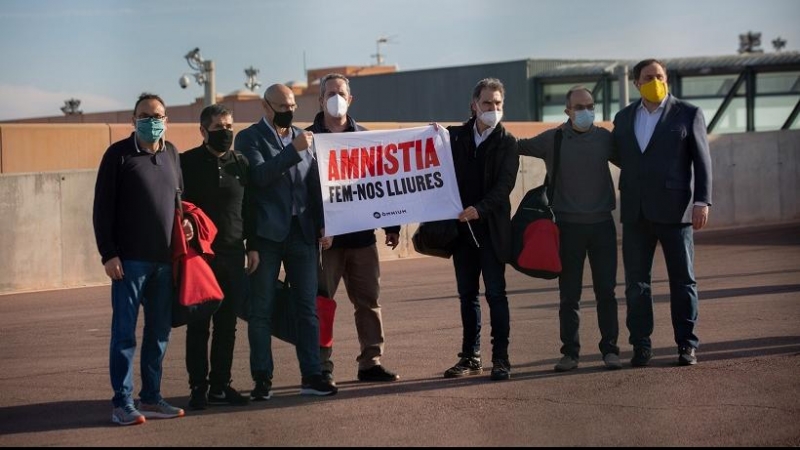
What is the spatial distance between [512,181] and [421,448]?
116 inches

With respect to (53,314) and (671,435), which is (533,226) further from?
(53,314)

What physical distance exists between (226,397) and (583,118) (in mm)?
3254

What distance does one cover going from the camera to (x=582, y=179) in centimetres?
1011

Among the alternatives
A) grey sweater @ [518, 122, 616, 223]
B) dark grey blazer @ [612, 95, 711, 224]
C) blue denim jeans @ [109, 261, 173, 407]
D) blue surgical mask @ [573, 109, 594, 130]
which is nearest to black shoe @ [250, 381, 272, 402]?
blue denim jeans @ [109, 261, 173, 407]

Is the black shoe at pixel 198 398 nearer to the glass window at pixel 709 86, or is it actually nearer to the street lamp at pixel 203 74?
the street lamp at pixel 203 74

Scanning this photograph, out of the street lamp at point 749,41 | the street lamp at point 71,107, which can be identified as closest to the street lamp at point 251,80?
the street lamp at point 71,107

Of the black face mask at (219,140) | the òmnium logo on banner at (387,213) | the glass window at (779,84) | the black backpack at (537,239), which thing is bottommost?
the black backpack at (537,239)

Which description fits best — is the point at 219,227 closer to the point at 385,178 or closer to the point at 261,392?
the point at 261,392

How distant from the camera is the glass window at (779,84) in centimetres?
4731

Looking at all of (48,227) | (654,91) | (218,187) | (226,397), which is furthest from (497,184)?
(48,227)

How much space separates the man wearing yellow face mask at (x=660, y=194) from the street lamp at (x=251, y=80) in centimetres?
3683

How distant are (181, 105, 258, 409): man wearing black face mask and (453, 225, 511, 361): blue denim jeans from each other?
1630mm

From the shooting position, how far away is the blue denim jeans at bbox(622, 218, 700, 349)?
10.1m

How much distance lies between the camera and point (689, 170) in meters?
10.2
